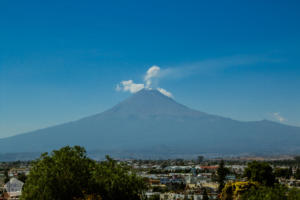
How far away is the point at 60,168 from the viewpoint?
18938 millimetres

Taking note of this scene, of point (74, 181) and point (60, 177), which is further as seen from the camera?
point (74, 181)

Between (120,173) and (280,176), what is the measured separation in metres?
65.1

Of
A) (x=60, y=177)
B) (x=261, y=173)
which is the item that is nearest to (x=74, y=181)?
(x=60, y=177)

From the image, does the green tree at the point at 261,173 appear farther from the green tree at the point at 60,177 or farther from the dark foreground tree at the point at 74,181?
the green tree at the point at 60,177

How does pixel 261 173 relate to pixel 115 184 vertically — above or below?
below

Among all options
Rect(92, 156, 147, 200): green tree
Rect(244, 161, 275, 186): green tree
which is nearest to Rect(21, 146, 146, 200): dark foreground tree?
Rect(92, 156, 147, 200): green tree

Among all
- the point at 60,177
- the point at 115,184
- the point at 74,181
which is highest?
the point at 60,177

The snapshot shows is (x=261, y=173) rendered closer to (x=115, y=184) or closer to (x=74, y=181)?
(x=115, y=184)

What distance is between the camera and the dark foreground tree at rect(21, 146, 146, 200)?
60.0ft

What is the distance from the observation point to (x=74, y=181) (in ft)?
61.8

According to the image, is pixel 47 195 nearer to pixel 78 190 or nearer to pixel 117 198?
pixel 78 190

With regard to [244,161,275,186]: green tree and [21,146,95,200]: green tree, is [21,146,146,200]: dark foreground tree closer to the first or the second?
[21,146,95,200]: green tree

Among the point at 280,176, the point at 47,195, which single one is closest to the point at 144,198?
the point at 47,195

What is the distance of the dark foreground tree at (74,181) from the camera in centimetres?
1830
